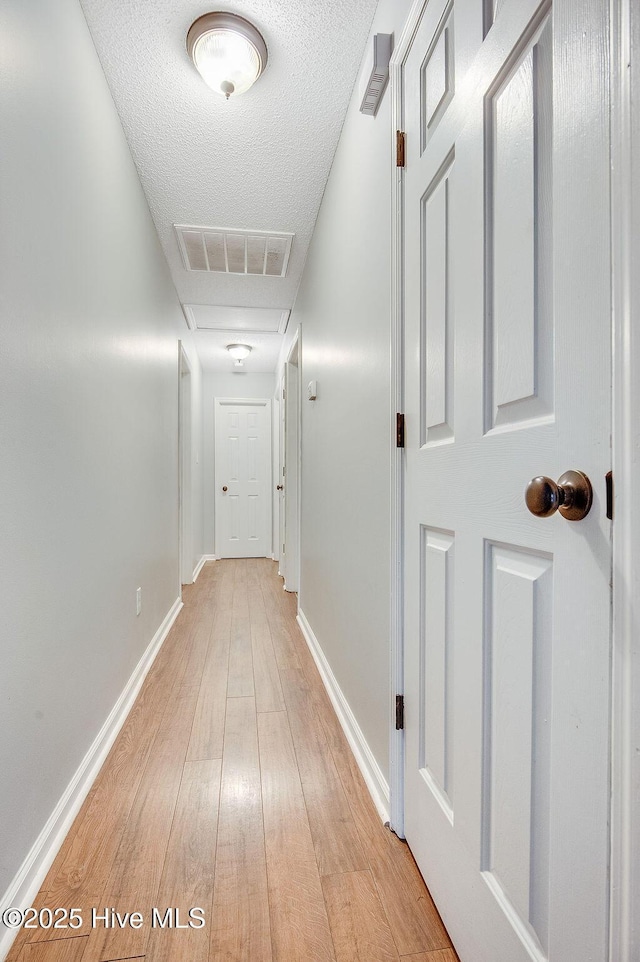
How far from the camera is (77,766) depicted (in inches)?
56.5

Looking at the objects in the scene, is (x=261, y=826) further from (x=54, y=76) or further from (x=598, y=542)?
(x=54, y=76)

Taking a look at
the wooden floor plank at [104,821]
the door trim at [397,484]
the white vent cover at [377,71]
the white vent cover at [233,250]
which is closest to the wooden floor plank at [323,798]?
the door trim at [397,484]

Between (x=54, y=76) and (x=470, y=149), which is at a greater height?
(x=54, y=76)

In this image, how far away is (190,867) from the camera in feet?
3.79

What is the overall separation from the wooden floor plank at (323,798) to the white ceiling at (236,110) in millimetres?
2432

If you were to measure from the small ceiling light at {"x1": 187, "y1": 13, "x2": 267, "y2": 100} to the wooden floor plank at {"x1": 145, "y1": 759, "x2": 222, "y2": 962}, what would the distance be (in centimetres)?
237

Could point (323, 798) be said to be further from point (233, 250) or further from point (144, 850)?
point (233, 250)

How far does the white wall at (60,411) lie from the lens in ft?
3.48

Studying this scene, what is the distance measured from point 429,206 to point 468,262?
306 millimetres

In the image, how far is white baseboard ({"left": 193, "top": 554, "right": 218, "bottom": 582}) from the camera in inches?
189

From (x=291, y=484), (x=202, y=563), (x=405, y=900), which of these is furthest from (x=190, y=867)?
(x=202, y=563)

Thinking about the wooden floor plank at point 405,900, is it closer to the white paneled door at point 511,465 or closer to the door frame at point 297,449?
the white paneled door at point 511,465

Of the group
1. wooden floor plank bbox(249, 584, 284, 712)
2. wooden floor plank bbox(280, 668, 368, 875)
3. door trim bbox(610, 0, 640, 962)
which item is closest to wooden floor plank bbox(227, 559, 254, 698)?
wooden floor plank bbox(249, 584, 284, 712)

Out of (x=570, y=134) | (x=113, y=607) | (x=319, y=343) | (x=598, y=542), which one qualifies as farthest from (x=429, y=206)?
(x=113, y=607)
